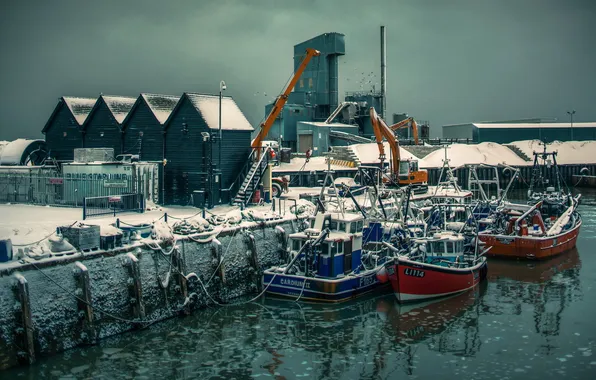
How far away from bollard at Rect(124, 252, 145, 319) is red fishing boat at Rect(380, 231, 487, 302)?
11.6 m

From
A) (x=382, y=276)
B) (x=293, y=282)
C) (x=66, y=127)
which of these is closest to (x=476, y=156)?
(x=66, y=127)

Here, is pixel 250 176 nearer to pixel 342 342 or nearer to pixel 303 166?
→ pixel 303 166

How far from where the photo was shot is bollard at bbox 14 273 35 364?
69.3 feet

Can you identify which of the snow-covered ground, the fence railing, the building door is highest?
the building door

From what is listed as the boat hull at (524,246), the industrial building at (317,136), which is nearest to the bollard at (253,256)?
the boat hull at (524,246)

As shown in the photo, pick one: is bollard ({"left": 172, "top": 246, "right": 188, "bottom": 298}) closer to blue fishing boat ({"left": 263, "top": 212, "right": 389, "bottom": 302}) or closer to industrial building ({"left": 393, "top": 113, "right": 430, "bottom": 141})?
blue fishing boat ({"left": 263, "top": 212, "right": 389, "bottom": 302})

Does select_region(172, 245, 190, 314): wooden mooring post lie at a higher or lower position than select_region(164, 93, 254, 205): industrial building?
lower

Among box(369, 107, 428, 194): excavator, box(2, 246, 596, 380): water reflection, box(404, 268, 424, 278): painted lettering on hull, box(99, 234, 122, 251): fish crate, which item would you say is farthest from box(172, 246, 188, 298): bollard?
box(369, 107, 428, 194): excavator

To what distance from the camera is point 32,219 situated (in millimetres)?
34438

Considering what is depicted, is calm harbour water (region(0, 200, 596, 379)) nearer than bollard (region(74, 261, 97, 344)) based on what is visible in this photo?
Yes

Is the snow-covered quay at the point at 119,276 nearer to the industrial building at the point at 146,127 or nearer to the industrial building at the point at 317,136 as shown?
the industrial building at the point at 146,127

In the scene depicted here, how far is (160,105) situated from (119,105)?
14.5 feet

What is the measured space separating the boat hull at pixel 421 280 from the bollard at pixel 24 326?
52.1 feet

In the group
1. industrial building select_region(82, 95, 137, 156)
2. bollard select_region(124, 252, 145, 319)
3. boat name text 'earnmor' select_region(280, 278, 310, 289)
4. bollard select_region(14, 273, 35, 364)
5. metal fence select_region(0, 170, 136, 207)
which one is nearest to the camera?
bollard select_region(14, 273, 35, 364)
